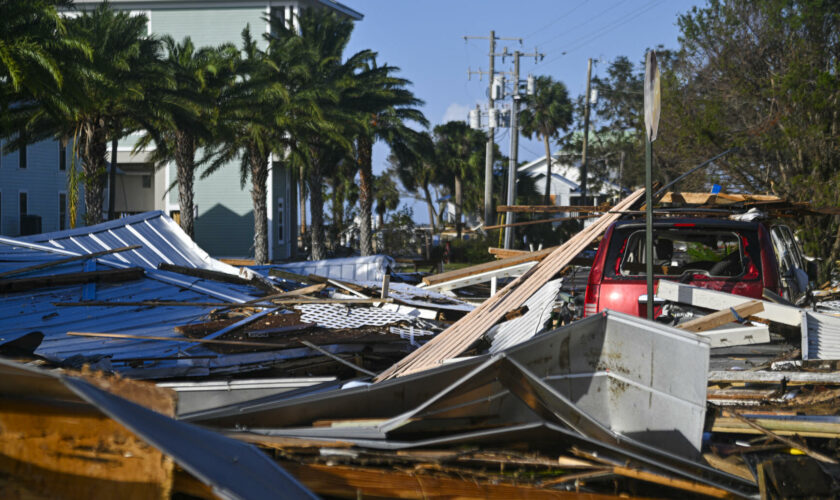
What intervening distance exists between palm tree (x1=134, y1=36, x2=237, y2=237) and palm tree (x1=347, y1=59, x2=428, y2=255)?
211 inches

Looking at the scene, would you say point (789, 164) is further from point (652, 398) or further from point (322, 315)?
point (652, 398)

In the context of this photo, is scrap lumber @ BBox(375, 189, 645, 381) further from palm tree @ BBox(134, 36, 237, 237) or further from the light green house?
the light green house

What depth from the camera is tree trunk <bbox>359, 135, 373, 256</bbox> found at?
113 ft

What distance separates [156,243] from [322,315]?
643cm

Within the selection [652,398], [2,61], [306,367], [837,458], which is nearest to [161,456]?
[652,398]

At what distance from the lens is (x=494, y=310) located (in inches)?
316

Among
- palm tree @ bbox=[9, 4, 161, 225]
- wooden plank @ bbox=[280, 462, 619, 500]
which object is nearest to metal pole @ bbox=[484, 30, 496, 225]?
palm tree @ bbox=[9, 4, 161, 225]

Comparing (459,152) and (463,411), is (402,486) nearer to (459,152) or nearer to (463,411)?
(463,411)

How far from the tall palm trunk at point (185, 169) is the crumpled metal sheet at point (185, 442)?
26.7 meters

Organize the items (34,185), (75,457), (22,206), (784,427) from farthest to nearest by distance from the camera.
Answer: (34,185) < (22,206) < (784,427) < (75,457)

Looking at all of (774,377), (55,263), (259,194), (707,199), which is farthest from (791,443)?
(259,194)

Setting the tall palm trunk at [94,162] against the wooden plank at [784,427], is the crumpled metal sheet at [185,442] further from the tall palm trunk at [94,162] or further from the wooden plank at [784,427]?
the tall palm trunk at [94,162]

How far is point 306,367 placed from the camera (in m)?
7.81

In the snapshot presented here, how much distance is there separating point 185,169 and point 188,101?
3558 mm
